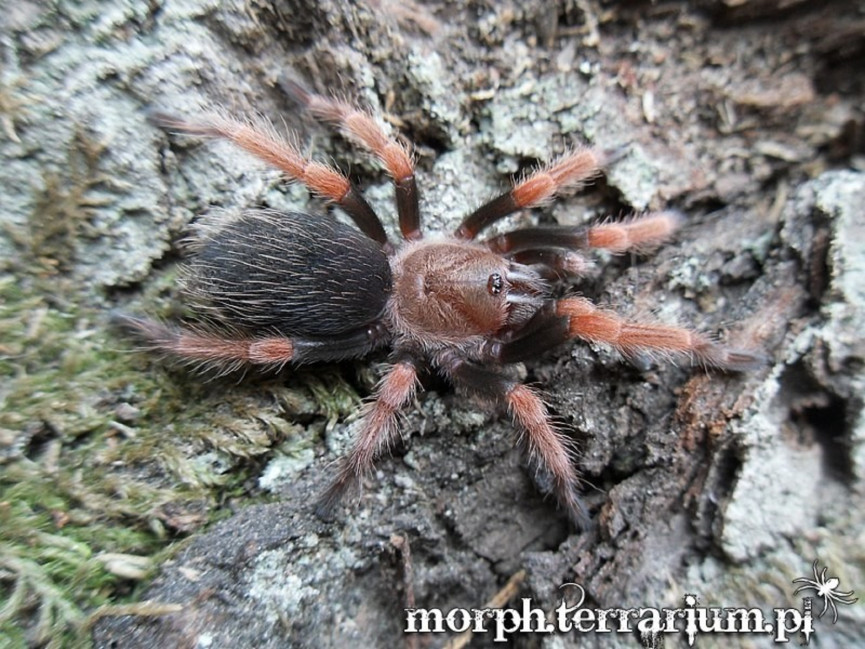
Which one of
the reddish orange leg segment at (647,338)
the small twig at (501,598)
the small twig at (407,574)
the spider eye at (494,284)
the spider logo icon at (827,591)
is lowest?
the small twig at (501,598)

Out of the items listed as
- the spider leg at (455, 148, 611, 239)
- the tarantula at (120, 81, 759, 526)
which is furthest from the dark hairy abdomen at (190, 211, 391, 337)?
the spider leg at (455, 148, 611, 239)

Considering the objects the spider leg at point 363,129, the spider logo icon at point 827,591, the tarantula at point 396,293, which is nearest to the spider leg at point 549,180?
the tarantula at point 396,293

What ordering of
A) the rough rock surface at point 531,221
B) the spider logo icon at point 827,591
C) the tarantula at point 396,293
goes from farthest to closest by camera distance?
1. the tarantula at point 396,293
2. the rough rock surface at point 531,221
3. the spider logo icon at point 827,591

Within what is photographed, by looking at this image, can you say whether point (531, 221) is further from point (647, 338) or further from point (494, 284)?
point (647, 338)

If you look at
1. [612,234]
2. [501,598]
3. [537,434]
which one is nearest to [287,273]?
[537,434]

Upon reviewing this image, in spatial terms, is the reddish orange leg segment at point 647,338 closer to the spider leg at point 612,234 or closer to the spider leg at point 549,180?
the spider leg at point 612,234

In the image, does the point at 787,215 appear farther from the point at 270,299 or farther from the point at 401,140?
the point at 270,299

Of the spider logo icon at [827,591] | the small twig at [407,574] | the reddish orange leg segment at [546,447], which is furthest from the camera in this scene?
the reddish orange leg segment at [546,447]
